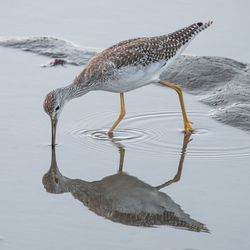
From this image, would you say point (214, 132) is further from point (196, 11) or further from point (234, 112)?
point (196, 11)

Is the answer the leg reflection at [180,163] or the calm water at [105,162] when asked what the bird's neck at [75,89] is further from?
the leg reflection at [180,163]

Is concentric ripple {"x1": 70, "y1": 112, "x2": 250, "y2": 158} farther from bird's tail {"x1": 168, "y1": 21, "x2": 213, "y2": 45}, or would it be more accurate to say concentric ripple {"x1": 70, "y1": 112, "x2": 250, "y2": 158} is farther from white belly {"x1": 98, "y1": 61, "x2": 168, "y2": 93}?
bird's tail {"x1": 168, "y1": 21, "x2": 213, "y2": 45}

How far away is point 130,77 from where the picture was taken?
10477 mm

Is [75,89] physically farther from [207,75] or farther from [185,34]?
[207,75]

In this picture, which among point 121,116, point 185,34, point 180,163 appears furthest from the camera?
point 185,34

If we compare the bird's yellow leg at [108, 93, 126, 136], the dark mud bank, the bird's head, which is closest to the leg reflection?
the dark mud bank

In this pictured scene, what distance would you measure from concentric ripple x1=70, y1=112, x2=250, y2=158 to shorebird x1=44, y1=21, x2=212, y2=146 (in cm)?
19

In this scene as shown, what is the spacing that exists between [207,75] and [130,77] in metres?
2.55

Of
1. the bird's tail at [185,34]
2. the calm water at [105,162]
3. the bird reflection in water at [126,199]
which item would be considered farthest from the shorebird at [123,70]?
the bird reflection in water at [126,199]

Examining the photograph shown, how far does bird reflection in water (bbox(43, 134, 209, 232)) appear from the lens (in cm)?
800

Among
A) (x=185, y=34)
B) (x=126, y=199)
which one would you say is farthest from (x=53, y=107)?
(x=185, y=34)

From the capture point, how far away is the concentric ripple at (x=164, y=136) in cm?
1002

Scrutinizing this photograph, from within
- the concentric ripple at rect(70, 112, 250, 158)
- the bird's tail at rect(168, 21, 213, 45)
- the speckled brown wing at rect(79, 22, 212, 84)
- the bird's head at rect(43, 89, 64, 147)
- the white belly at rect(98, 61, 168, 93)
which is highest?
the bird's tail at rect(168, 21, 213, 45)

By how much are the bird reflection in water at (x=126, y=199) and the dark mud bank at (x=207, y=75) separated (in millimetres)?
1929
